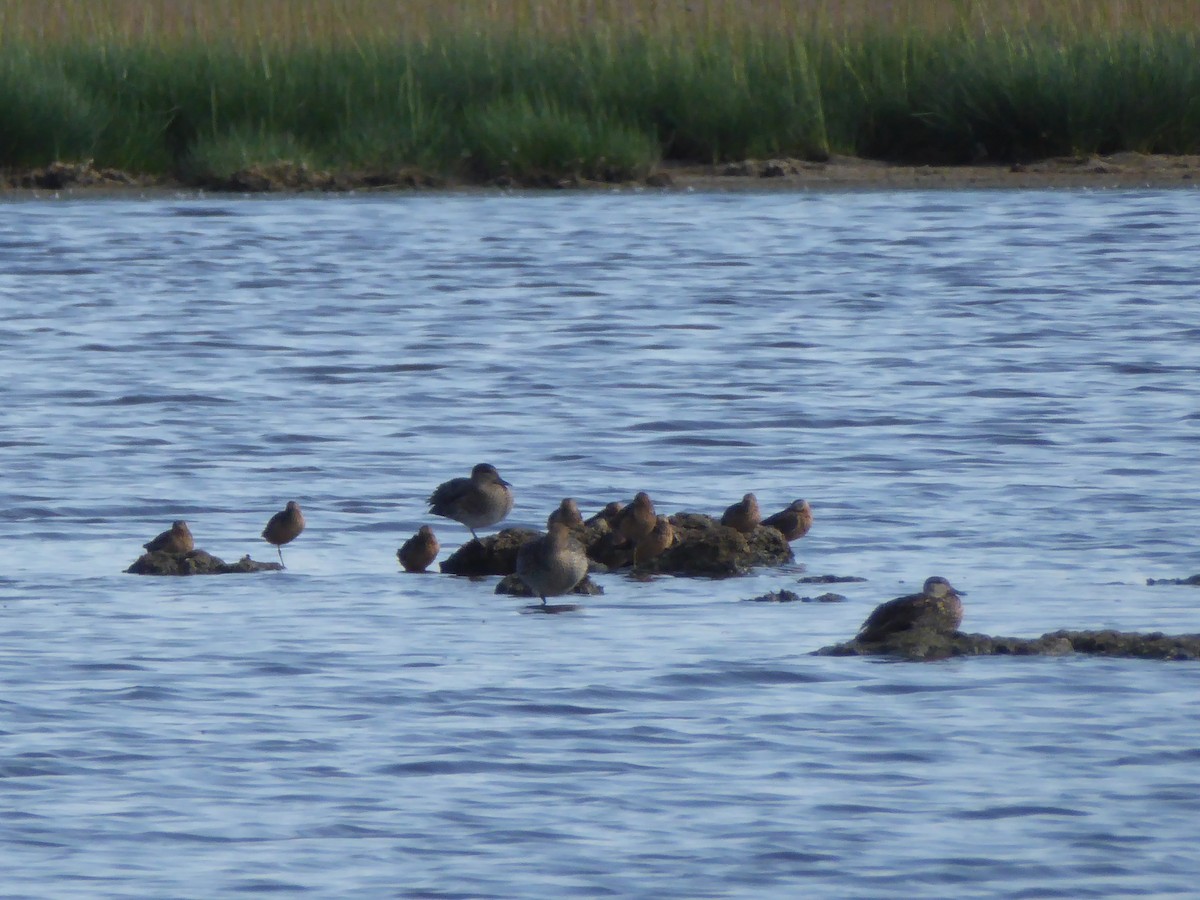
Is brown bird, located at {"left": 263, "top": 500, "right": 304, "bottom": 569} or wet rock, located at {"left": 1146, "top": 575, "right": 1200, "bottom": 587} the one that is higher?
brown bird, located at {"left": 263, "top": 500, "right": 304, "bottom": 569}

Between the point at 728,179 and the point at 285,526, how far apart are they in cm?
1312

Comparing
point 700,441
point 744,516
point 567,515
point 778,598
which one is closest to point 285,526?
point 567,515

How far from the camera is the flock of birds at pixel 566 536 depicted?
8.15 metres

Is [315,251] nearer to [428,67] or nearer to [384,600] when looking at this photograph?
[428,67]

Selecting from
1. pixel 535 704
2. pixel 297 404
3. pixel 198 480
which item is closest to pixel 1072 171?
pixel 297 404

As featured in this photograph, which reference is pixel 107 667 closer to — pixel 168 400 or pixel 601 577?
pixel 601 577

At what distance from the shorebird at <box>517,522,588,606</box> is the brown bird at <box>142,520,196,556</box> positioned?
4.44 ft

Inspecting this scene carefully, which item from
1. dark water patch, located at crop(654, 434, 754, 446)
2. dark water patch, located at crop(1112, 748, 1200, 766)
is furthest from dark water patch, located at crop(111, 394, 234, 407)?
dark water patch, located at crop(1112, 748, 1200, 766)

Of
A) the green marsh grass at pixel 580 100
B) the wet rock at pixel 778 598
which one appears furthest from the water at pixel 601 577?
the green marsh grass at pixel 580 100

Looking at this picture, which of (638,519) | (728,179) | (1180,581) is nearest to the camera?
(1180,581)

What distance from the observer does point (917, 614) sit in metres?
8.09

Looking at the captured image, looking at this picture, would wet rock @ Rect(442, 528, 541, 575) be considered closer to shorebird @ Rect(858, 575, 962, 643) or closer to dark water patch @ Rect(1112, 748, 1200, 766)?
shorebird @ Rect(858, 575, 962, 643)

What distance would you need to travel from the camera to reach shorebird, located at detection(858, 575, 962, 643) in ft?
26.5

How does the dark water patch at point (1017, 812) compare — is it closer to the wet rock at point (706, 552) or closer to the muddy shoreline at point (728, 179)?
the wet rock at point (706, 552)
